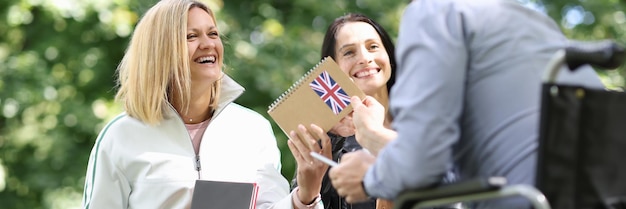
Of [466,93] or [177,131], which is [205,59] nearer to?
[177,131]

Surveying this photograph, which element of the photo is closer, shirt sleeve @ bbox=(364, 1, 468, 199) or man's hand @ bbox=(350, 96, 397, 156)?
shirt sleeve @ bbox=(364, 1, 468, 199)

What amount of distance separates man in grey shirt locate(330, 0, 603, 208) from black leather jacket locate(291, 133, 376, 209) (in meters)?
1.38

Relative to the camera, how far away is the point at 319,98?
3510 mm

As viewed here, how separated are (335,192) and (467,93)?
5.30ft

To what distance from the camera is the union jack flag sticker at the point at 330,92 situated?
11.4 feet

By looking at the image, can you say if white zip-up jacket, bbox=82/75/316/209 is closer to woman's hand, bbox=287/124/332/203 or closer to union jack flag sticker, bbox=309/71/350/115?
woman's hand, bbox=287/124/332/203

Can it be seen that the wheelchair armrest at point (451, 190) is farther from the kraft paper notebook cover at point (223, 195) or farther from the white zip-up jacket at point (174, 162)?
the white zip-up jacket at point (174, 162)

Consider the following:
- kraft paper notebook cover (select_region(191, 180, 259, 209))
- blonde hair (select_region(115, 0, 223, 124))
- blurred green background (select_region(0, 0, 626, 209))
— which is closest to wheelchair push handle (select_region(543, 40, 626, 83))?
kraft paper notebook cover (select_region(191, 180, 259, 209))

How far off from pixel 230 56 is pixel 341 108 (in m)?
Answer: 5.53

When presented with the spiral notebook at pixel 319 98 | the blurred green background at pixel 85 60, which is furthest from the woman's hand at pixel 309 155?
the blurred green background at pixel 85 60

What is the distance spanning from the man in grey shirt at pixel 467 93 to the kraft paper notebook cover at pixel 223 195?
1.17 metres

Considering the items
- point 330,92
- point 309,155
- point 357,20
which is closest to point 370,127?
point 330,92

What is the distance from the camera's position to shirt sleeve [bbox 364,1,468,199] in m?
2.53

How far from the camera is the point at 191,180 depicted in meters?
4.02
